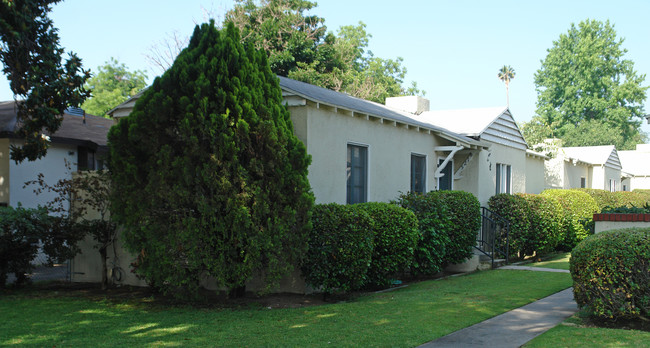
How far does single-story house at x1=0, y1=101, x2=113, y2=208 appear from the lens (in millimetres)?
14508

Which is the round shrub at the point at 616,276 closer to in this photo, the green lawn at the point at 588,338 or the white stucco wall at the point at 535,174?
the green lawn at the point at 588,338

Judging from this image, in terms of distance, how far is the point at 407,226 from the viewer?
1082 centimetres

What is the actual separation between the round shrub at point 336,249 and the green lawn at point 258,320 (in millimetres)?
565

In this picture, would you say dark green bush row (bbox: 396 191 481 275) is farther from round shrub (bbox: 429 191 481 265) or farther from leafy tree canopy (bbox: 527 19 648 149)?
leafy tree canopy (bbox: 527 19 648 149)

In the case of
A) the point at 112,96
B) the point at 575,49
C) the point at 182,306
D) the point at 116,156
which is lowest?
the point at 182,306

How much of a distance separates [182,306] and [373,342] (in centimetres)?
387

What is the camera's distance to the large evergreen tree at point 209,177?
334 inches

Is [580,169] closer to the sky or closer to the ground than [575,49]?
closer to the ground

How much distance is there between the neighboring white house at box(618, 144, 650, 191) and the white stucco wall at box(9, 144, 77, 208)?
1452 inches

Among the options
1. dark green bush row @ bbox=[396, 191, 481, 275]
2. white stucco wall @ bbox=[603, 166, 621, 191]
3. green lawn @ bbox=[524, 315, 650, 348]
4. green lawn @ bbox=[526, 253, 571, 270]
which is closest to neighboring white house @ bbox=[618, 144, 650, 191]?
white stucco wall @ bbox=[603, 166, 621, 191]

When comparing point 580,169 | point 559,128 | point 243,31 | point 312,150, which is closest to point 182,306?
point 312,150

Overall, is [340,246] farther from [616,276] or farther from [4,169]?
[4,169]

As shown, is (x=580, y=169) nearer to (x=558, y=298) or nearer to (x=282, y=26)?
(x=282, y=26)

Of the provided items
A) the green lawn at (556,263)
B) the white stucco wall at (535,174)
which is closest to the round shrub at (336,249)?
the green lawn at (556,263)
